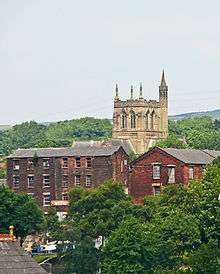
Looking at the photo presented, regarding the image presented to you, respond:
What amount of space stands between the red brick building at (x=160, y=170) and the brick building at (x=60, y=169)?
3.46 metres

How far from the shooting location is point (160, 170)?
129 metres

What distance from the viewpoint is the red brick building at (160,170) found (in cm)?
12850

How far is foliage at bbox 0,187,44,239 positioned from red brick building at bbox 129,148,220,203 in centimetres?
1836

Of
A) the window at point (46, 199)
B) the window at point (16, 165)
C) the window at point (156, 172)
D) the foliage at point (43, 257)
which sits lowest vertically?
the foliage at point (43, 257)

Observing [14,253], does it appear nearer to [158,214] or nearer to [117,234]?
[117,234]

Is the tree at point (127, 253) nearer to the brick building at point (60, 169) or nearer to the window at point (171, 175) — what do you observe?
the window at point (171, 175)

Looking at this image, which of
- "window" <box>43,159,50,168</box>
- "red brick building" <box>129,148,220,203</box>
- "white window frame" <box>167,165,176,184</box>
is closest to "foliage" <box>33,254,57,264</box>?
"red brick building" <box>129,148,220,203</box>

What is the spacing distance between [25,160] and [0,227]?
3360 centimetres

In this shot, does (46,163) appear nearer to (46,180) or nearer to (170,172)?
(46,180)

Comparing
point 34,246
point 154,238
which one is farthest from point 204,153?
point 154,238

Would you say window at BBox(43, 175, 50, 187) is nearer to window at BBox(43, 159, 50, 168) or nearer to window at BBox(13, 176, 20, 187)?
window at BBox(43, 159, 50, 168)

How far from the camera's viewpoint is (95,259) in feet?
317

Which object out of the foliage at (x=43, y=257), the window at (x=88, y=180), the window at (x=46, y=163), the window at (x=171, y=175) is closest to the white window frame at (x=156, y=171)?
the window at (x=171, y=175)

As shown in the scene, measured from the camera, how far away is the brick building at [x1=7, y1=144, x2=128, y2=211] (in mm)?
135125
